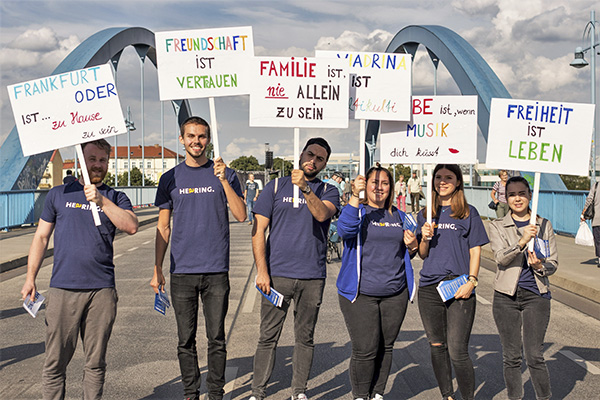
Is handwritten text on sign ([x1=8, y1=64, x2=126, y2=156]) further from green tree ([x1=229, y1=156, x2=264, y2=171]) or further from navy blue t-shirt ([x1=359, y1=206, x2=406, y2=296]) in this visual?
green tree ([x1=229, y1=156, x2=264, y2=171])

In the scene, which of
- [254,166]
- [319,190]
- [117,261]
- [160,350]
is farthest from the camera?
[254,166]

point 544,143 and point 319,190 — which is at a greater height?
point 544,143

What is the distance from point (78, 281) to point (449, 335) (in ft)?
8.22

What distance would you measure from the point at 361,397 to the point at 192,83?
2.68 metres

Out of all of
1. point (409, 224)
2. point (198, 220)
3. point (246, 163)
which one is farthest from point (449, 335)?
point (246, 163)

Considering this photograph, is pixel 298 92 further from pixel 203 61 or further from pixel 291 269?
pixel 291 269

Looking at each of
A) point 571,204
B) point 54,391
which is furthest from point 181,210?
point 571,204

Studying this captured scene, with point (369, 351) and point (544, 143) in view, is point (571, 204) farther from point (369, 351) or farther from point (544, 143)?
point (369, 351)

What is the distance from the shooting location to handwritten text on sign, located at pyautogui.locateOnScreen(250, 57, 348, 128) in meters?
5.22

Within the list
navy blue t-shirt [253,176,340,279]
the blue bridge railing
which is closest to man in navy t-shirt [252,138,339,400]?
navy blue t-shirt [253,176,340,279]

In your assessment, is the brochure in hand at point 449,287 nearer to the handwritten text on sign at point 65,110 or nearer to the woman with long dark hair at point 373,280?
the woman with long dark hair at point 373,280

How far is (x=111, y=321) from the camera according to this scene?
4.37 m

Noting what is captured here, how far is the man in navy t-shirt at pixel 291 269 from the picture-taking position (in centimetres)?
487

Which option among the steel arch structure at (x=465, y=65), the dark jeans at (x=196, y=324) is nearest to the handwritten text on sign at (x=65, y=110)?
the dark jeans at (x=196, y=324)
